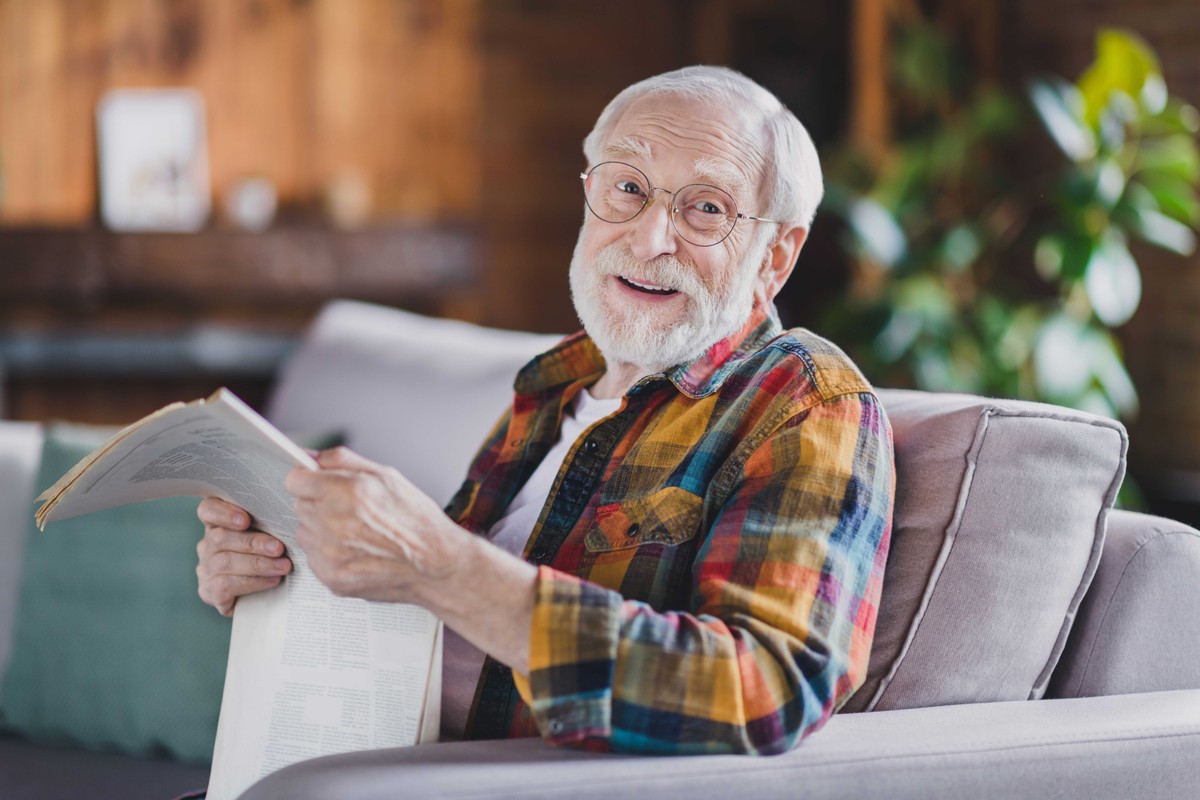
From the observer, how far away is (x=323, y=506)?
0.92 metres

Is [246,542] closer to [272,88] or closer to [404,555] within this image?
[404,555]

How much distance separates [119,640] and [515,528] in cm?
67

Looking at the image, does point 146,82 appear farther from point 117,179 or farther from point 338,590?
point 338,590

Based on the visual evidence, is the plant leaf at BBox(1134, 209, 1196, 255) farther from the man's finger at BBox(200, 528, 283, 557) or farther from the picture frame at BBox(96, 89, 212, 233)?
the picture frame at BBox(96, 89, 212, 233)

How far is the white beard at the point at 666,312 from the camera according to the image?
4.20ft

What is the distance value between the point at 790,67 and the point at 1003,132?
1360 mm

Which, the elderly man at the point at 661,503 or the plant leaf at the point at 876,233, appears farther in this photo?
the plant leaf at the point at 876,233

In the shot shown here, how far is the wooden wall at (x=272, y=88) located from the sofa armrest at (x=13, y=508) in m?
2.86

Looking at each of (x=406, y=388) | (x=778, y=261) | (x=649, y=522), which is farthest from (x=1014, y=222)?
(x=649, y=522)

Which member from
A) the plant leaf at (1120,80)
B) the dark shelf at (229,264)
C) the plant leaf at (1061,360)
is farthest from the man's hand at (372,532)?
the dark shelf at (229,264)

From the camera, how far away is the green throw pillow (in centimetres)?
164

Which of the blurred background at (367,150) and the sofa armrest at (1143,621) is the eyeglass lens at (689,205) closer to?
the sofa armrest at (1143,621)

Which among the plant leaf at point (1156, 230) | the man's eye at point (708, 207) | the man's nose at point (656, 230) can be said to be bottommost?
the plant leaf at point (1156, 230)

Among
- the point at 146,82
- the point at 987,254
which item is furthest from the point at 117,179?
the point at 987,254
